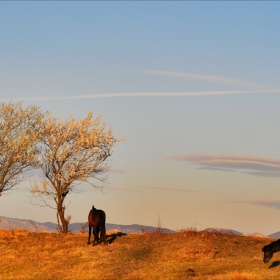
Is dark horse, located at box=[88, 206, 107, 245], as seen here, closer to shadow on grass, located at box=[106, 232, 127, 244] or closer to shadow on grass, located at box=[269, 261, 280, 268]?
shadow on grass, located at box=[106, 232, 127, 244]

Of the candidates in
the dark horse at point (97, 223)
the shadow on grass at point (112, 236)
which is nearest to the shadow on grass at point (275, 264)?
the dark horse at point (97, 223)

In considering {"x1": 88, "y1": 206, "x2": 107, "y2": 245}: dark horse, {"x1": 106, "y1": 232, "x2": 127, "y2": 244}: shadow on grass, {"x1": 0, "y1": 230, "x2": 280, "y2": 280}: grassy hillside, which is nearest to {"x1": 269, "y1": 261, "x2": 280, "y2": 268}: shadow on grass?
{"x1": 0, "y1": 230, "x2": 280, "y2": 280}: grassy hillside

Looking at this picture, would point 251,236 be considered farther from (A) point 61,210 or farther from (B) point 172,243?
(A) point 61,210

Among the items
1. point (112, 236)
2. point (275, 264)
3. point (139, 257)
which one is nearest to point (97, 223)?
point (112, 236)

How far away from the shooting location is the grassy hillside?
24984 millimetres

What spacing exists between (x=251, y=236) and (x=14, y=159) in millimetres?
17712

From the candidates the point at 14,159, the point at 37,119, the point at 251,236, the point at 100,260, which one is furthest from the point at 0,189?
the point at 251,236

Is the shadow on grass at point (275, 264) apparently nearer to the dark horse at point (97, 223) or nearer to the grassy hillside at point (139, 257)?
the grassy hillside at point (139, 257)

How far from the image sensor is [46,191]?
137 ft

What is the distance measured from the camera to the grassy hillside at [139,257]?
82.0ft

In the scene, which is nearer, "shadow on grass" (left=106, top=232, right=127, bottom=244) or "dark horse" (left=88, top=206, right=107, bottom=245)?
"dark horse" (left=88, top=206, right=107, bottom=245)

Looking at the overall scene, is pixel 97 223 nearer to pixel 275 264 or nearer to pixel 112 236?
pixel 112 236

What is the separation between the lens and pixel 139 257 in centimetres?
2845

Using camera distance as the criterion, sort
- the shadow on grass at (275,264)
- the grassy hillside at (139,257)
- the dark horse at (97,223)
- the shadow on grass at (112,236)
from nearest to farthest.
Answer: the grassy hillside at (139,257), the shadow on grass at (275,264), the dark horse at (97,223), the shadow on grass at (112,236)
